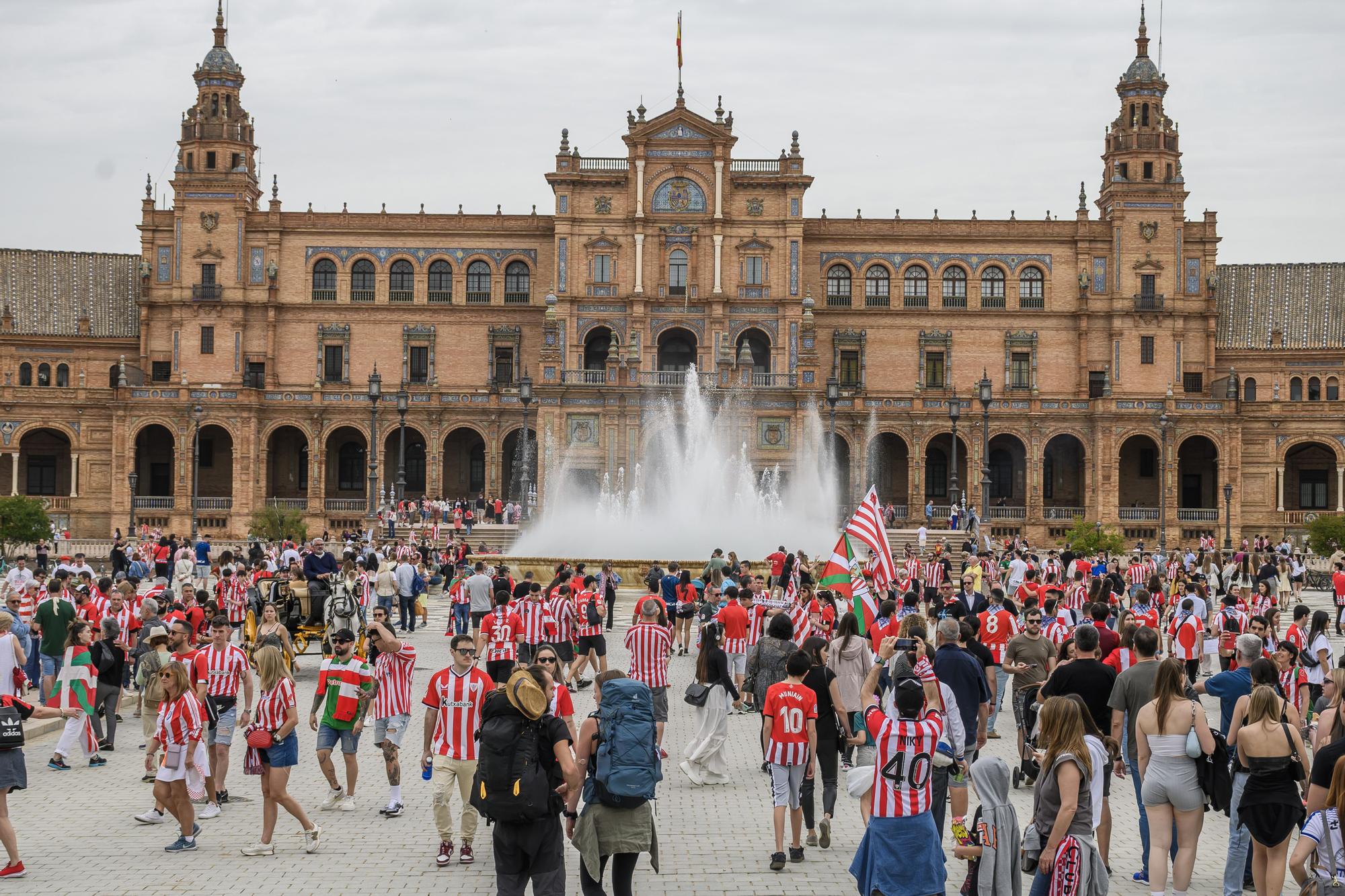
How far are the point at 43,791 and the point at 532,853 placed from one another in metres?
7.80

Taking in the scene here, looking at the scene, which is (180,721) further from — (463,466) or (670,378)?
(463,466)

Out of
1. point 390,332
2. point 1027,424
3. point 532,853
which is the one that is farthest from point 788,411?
point 532,853

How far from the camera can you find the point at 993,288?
222 ft

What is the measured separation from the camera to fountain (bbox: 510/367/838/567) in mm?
40844

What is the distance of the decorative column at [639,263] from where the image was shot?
6312 centimetres

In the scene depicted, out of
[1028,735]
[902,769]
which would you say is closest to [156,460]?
[1028,735]

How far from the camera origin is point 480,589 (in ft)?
75.4

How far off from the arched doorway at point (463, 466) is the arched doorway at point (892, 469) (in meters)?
18.1

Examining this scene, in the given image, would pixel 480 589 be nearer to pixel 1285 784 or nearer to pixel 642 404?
pixel 1285 784

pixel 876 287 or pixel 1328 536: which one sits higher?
pixel 876 287

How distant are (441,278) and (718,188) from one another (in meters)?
14.1

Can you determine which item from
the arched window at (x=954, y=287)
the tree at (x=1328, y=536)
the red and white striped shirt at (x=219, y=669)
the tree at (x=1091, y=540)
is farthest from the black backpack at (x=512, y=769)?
the arched window at (x=954, y=287)

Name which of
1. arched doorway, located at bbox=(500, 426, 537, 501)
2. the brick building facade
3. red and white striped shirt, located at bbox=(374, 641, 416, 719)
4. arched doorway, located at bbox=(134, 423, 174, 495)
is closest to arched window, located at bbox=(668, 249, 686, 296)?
the brick building facade

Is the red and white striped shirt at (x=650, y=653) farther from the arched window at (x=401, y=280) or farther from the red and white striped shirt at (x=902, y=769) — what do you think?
the arched window at (x=401, y=280)
